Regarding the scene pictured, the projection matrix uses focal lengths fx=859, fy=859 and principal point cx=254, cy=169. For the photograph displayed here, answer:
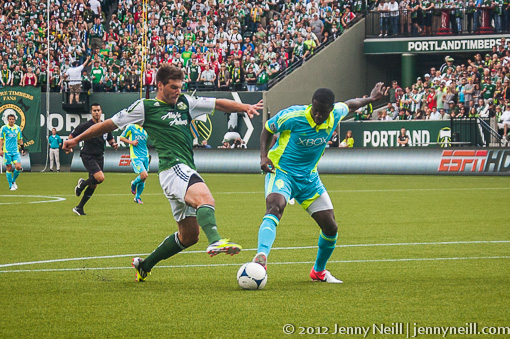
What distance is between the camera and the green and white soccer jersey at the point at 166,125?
352 inches

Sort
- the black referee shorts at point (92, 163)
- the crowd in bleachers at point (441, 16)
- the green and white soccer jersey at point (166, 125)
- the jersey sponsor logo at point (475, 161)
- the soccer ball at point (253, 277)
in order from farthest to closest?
the crowd in bleachers at point (441, 16) < the jersey sponsor logo at point (475, 161) < the black referee shorts at point (92, 163) < the green and white soccer jersey at point (166, 125) < the soccer ball at point (253, 277)

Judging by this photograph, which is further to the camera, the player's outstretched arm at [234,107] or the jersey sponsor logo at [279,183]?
the jersey sponsor logo at [279,183]

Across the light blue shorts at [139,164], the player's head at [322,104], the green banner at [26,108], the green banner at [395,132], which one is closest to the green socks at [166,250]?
the player's head at [322,104]

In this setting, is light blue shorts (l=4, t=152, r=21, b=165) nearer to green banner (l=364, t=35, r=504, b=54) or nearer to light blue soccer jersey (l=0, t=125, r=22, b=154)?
light blue soccer jersey (l=0, t=125, r=22, b=154)

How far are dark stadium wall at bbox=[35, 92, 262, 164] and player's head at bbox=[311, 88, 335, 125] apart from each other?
100ft

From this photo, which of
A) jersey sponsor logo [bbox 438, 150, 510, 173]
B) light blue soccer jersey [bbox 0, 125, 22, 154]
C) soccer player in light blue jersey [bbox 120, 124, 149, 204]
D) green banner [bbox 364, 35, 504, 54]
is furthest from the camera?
green banner [bbox 364, 35, 504, 54]

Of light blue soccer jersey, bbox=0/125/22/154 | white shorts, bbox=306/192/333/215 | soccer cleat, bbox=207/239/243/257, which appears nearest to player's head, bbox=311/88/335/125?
white shorts, bbox=306/192/333/215

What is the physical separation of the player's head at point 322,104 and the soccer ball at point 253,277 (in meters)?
1.87

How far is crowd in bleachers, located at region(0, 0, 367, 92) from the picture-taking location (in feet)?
136

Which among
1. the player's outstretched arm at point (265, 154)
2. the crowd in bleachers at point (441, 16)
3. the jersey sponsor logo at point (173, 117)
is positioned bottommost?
the player's outstretched arm at point (265, 154)

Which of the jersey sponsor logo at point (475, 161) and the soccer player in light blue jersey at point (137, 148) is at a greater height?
the soccer player in light blue jersey at point (137, 148)

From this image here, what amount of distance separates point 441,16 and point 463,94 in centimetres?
705

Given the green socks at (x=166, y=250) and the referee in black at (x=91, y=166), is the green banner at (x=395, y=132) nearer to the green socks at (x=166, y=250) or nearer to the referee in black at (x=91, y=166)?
the referee in black at (x=91, y=166)

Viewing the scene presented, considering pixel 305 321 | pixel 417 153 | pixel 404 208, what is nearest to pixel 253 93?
pixel 417 153
